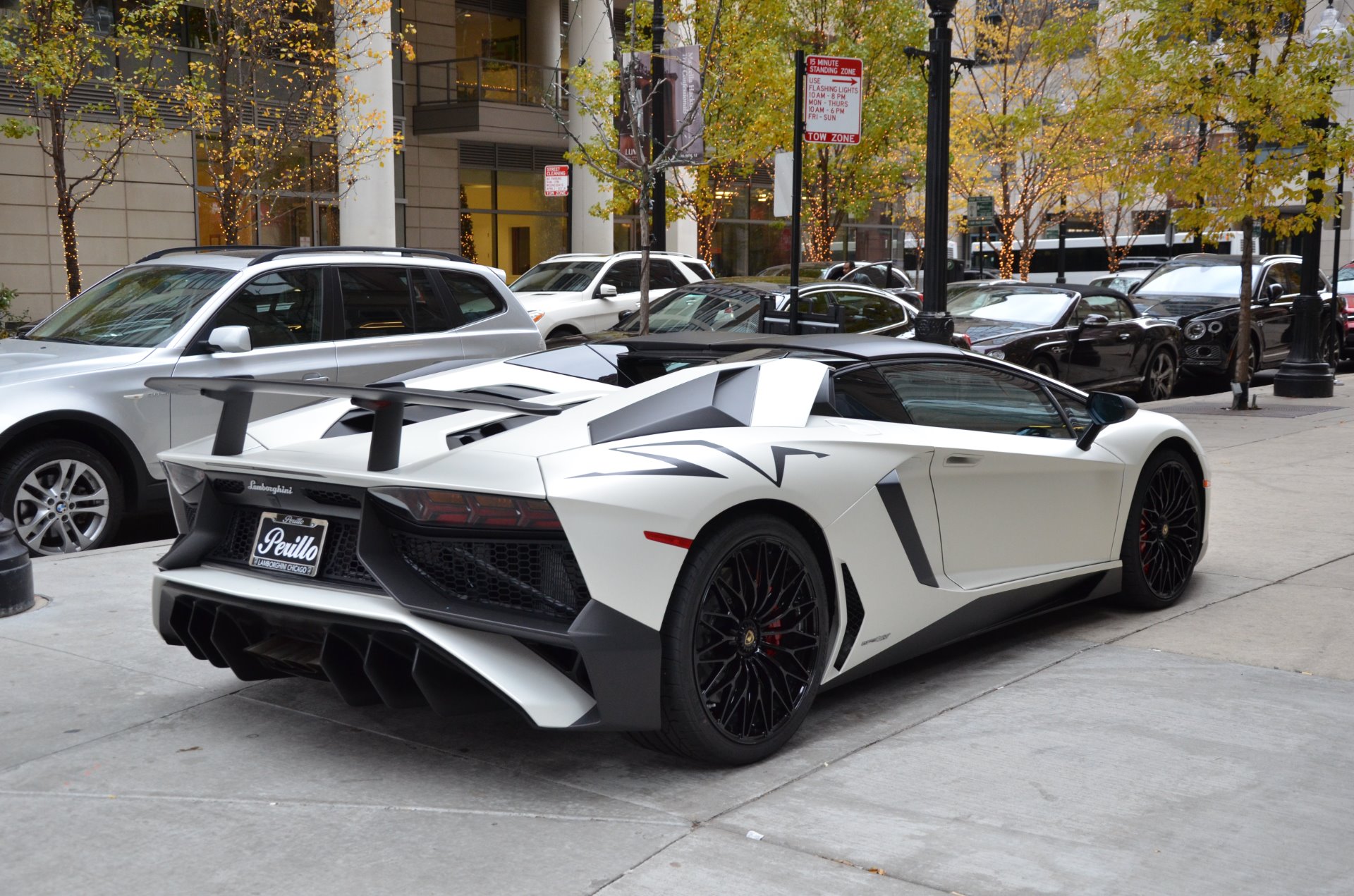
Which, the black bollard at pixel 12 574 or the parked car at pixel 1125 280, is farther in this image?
the parked car at pixel 1125 280

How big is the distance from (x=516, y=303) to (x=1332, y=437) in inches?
334

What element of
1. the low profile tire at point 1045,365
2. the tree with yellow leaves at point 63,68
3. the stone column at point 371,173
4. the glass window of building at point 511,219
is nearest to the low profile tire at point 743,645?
the low profile tire at point 1045,365

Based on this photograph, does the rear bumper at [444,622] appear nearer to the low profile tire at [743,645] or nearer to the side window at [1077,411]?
the low profile tire at [743,645]

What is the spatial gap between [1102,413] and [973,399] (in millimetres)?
Result: 797

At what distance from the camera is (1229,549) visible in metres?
8.19

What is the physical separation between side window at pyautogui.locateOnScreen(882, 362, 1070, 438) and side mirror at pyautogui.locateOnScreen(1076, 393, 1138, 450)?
10 centimetres

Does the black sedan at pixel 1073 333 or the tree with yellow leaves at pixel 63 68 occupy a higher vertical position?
the tree with yellow leaves at pixel 63 68

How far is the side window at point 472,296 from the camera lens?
9938 millimetres

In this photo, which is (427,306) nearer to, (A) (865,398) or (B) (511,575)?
(A) (865,398)

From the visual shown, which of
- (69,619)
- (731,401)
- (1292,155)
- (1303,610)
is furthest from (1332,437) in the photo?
(69,619)

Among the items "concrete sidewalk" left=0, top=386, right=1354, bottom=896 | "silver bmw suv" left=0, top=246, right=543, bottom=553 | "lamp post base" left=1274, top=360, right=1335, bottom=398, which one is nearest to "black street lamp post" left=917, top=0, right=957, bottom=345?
"silver bmw suv" left=0, top=246, right=543, bottom=553

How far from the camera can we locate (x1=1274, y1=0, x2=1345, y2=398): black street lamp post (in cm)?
1775

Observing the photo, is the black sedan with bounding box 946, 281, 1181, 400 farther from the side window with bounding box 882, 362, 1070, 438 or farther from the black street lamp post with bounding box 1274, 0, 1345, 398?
the side window with bounding box 882, 362, 1070, 438

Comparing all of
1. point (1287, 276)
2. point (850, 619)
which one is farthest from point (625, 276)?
point (850, 619)
